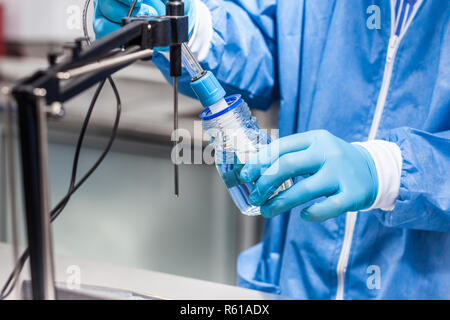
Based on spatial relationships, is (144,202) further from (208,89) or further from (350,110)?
(208,89)

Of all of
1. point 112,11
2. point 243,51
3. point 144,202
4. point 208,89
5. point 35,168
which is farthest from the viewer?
point 144,202

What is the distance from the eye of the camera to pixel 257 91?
0.93 meters

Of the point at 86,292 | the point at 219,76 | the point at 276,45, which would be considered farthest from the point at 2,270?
the point at 276,45

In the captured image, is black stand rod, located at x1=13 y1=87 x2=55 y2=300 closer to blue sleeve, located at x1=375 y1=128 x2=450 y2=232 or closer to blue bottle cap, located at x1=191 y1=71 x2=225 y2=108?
blue bottle cap, located at x1=191 y1=71 x2=225 y2=108

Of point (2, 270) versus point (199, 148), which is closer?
point (2, 270)

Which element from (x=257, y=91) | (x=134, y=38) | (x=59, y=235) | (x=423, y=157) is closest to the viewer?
(x=134, y=38)

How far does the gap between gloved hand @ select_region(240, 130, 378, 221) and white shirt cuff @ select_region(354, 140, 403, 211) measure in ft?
0.03

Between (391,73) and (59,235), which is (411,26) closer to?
(391,73)

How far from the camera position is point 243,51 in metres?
0.90

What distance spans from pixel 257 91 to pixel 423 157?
314 millimetres

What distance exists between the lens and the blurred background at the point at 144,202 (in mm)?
1506

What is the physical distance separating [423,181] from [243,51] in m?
0.35

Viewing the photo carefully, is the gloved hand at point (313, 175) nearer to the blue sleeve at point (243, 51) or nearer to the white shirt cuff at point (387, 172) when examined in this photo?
the white shirt cuff at point (387, 172)

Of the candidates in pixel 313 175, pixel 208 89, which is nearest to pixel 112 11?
pixel 208 89
